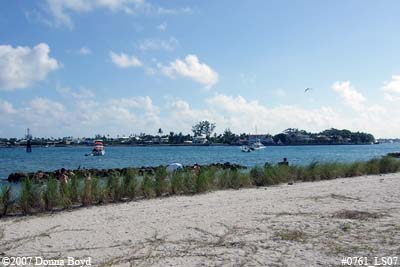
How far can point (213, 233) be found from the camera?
805 cm

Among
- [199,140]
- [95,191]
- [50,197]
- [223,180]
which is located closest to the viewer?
[50,197]

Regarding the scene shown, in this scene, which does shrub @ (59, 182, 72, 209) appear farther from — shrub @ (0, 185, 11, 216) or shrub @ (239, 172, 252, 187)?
shrub @ (239, 172, 252, 187)

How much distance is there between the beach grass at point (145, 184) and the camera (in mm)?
11484

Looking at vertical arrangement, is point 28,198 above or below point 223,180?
below

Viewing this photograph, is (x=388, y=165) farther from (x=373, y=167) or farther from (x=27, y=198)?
(x=27, y=198)

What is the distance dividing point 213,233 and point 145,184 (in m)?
6.18

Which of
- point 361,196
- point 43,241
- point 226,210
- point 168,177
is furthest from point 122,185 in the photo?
point 361,196

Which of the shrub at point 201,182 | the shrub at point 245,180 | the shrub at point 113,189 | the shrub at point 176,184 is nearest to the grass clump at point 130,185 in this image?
the shrub at point 113,189

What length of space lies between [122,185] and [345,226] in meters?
7.07

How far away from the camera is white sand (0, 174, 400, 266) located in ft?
21.6

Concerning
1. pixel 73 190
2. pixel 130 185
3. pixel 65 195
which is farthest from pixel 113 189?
pixel 65 195

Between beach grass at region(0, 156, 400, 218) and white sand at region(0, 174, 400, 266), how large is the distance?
30.6 inches

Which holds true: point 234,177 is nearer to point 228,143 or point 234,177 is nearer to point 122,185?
point 122,185

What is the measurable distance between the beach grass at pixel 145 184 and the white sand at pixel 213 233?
78 cm
